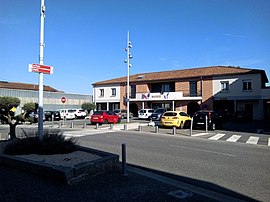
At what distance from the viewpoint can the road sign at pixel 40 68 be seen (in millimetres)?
7684

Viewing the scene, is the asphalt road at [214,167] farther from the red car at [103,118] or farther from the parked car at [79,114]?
the parked car at [79,114]

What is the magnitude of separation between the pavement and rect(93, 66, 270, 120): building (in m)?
30.2

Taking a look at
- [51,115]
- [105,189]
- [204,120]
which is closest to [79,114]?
[51,115]

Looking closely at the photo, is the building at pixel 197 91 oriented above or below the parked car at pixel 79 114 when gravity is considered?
above

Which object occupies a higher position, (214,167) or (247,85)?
(247,85)

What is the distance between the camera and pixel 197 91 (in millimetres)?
38406

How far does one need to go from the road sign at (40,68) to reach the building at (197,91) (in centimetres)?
2960

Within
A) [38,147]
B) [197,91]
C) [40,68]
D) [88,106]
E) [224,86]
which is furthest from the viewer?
[88,106]

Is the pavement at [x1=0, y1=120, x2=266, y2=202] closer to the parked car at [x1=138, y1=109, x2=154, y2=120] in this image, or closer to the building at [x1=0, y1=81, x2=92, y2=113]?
the parked car at [x1=138, y1=109, x2=154, y2=120]

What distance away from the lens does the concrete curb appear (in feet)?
16.9

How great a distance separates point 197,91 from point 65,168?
3501cm

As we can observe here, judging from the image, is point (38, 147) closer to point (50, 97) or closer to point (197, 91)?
point (197, 91)

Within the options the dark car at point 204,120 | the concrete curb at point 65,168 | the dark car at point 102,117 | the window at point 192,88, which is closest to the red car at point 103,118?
the dark car at point 102,117

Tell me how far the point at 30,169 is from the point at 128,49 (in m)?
24.0
